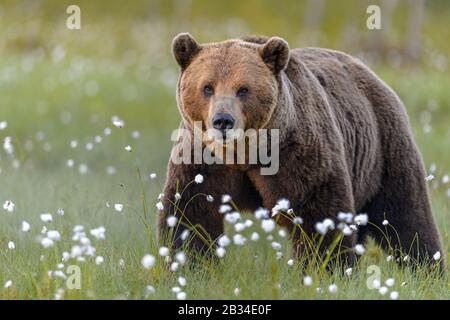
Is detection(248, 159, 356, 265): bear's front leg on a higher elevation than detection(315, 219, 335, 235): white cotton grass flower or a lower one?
lower

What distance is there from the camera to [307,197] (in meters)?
5.52

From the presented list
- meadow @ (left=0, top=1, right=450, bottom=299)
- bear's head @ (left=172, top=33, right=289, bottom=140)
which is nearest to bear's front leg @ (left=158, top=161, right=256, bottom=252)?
meadow @ (left=0, top=1, right=450, bottom=299)

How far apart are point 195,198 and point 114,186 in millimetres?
2785

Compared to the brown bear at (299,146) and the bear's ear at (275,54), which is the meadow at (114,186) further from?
the bear's ear at (275,54)

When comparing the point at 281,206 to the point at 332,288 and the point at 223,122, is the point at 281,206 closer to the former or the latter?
the point at 332,288

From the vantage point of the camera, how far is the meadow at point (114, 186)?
4828mm

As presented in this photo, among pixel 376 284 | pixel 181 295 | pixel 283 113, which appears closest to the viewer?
pixel 181 295

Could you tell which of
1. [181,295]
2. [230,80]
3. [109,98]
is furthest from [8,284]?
[109,98]

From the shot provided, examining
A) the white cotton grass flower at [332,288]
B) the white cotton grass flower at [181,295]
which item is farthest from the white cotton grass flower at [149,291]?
the white cotton grass flower at [332,288]

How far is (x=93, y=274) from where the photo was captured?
4.88 m

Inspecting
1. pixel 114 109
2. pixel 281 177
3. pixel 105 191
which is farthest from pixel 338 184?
pixel 114 109

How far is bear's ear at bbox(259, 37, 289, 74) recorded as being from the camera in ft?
17.6

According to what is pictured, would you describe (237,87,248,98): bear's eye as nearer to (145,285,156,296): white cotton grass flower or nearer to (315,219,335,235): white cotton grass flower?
(315,219,335,235): white cotton grass flower
